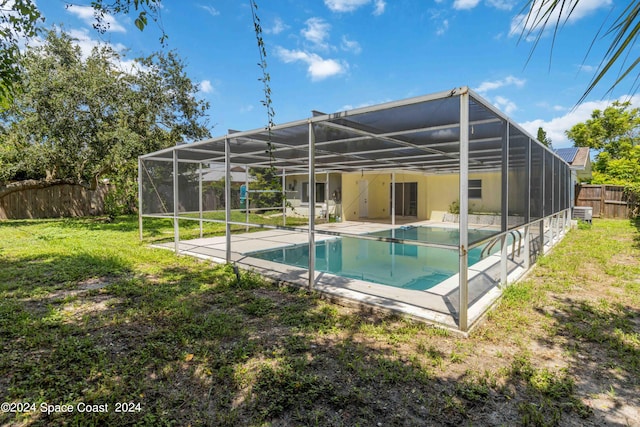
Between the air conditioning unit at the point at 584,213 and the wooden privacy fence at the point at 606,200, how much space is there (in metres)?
3.33

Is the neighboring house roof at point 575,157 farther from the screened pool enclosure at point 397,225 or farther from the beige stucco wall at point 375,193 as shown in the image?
the beige stucco wall at point 375,193

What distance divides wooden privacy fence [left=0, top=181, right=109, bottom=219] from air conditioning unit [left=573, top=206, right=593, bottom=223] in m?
20.1

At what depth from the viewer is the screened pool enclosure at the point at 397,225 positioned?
3.89 m

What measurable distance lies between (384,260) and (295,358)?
19.0 feet

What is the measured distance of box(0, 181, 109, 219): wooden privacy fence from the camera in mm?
14109

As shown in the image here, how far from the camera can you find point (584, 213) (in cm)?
1300

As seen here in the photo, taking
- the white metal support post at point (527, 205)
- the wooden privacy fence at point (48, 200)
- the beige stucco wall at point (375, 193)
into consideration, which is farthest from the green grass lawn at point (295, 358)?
the wooden privacy fence at point (48, 200)

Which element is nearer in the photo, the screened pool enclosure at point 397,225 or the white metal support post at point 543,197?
the screened pool enclosure at point 397,225

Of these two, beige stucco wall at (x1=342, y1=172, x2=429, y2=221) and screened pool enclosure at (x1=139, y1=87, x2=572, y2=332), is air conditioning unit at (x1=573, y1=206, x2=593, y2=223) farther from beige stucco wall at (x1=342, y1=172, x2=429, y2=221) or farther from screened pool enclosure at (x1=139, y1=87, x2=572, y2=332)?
beige stucco wall at (x1=342, y1=172, x2=429, y2=221)

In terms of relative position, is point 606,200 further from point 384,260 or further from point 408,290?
point 408,290

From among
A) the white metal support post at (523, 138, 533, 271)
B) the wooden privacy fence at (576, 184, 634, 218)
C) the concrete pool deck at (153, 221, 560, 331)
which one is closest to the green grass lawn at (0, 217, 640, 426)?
the concrete pool deck at (153, 221, 560, 331)

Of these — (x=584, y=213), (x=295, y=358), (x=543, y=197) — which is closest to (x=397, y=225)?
(x=584, y=213)

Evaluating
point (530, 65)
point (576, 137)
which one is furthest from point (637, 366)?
point (576, 137)

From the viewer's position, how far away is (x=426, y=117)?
429 cm
